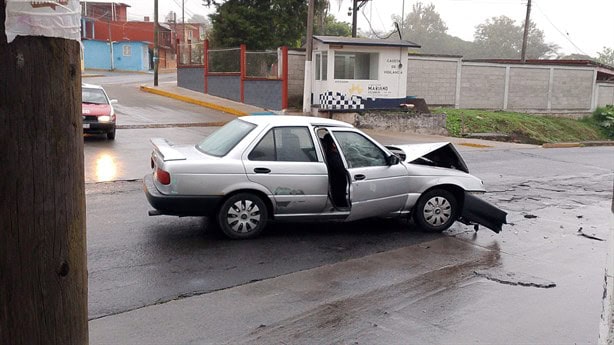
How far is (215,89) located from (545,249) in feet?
83.2

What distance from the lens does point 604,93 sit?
35062mm

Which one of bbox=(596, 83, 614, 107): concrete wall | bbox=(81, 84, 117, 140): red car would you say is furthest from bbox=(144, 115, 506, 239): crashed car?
bbox=(596, 83, 614, 107): concrete wall

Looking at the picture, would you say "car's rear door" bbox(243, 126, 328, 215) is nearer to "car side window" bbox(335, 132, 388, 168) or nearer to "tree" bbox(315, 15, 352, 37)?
"car side window" bbox(335, 132, 388, 168)

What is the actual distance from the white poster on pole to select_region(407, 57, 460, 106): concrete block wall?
87.4ft

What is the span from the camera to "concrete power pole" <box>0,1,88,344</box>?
180 cm

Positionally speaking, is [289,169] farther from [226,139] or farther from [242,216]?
[226,139]

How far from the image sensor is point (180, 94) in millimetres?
31594

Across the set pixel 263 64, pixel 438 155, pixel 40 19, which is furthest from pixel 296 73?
pixel 40 19

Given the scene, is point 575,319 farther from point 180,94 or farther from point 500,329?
point 180,94

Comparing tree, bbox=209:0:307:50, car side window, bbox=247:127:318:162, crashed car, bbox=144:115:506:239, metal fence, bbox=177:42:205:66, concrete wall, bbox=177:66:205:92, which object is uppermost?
tree, bbox=209:0:307:50

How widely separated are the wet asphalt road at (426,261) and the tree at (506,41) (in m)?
89.0

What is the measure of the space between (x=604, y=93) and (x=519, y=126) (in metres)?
11.8

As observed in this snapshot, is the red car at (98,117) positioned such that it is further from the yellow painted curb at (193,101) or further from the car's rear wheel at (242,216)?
the car's rear wheel at (242,216)

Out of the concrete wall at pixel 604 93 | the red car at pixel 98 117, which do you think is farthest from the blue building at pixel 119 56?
the red car at pixel 98 117
